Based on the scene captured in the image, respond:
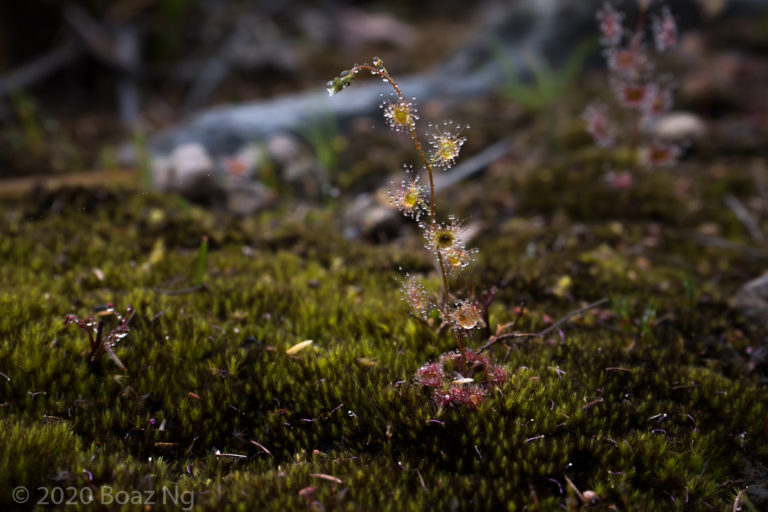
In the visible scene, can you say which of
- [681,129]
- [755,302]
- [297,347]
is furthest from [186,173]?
[681,129]

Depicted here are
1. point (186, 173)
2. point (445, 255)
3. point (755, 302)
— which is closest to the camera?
point (445, 255)

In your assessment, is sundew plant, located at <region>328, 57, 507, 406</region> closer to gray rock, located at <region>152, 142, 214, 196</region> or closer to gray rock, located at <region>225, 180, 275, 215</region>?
gray rock, located at <region>225, 180, 275, 215</region>

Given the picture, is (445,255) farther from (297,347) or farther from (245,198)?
(245,198)

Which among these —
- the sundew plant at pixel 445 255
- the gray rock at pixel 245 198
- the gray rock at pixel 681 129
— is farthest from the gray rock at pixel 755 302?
the gray rock at pixel 245 198

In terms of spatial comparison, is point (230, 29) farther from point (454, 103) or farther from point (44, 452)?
point (44, 452)

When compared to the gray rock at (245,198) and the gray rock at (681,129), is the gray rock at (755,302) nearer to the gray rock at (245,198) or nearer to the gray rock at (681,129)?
the gray rock at (681,129)

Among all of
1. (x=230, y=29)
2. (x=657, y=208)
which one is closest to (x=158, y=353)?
(x=657, y=208)

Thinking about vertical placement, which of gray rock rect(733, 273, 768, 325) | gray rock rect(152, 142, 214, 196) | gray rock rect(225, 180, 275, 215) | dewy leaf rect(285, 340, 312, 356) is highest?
gray rock rect(152, 142, 214, 196)

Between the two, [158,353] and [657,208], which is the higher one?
[657,208]

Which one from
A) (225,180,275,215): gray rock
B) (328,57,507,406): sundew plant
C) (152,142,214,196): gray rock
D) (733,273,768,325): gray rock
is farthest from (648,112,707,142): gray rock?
(152,142,214,196): gray rock

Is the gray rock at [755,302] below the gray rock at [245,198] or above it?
below

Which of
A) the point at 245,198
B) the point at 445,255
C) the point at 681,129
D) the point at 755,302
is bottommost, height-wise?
the point at 755,302
